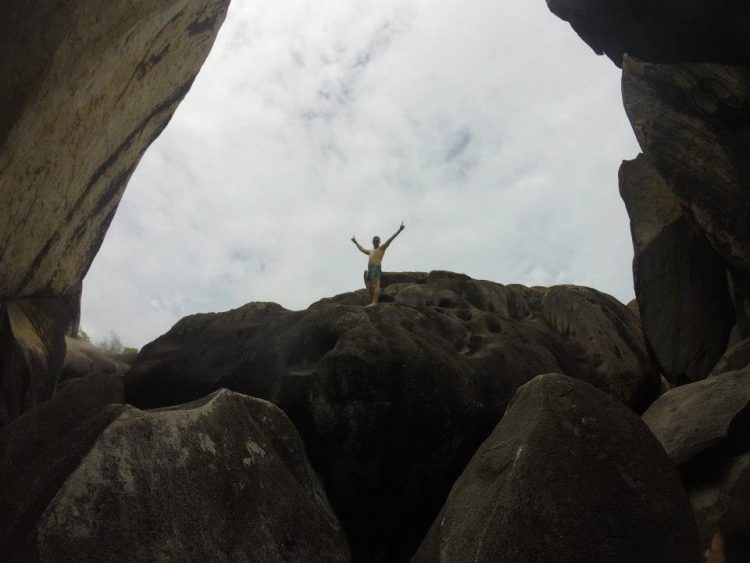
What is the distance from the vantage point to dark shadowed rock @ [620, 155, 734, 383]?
1273cm

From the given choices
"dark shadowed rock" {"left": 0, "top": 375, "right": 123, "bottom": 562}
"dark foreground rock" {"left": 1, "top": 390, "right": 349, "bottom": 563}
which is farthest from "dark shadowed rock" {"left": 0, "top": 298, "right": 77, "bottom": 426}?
"dark foreground rock" {"left": 1, "top": 390, "right": 349, "bottom": 563}

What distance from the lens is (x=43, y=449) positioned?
7.53 m

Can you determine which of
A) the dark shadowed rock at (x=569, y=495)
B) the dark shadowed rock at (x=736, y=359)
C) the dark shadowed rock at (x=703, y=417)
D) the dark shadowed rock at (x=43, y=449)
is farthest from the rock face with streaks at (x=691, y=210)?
the dark shadowed rock at (x=43, y=449)

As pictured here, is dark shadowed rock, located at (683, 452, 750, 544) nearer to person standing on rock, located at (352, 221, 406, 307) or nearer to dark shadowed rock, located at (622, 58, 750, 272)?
dark shadowed rock, located at (622, 58, 750, 272)

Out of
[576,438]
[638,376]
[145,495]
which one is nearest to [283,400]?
[145,495]

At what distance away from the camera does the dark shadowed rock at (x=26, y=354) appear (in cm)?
1080

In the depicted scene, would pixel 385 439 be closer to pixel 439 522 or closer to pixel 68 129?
pixel 439 522

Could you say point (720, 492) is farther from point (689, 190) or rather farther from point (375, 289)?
point (375, 289)

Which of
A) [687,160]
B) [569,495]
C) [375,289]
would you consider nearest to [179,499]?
[569,495]

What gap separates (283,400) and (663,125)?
7876 millimetres

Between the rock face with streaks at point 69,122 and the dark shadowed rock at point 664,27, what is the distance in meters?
6.57

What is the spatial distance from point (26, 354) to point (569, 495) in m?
8.66

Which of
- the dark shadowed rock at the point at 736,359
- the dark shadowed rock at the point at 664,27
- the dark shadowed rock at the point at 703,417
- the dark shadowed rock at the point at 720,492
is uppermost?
the dark shadowed rock at the point at 664,27

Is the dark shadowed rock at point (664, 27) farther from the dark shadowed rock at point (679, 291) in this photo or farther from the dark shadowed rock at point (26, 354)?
the dark shadowed rock at point (26, 354)
